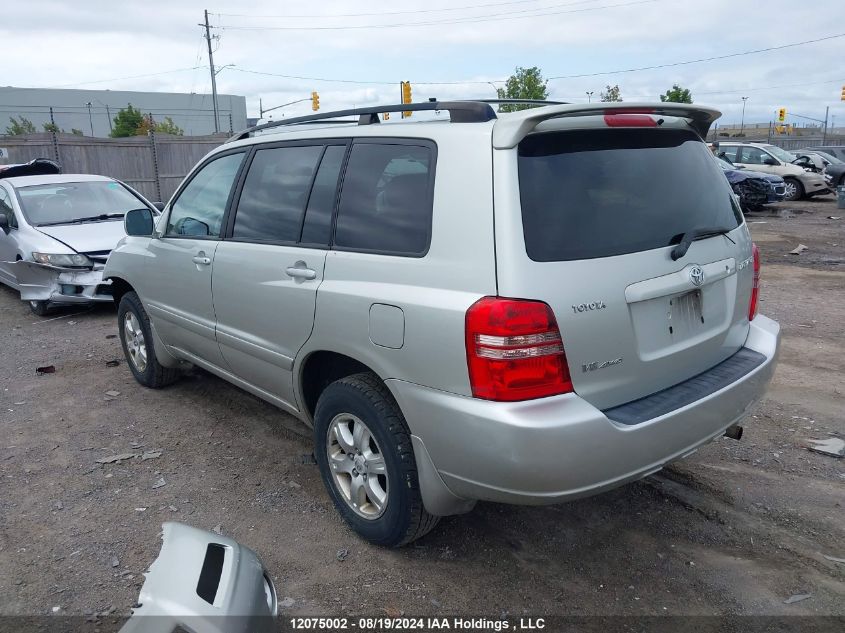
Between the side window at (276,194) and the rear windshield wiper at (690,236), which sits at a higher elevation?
the side window at (276,194)

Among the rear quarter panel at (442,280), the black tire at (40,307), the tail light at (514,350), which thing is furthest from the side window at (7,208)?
the tail light at (514,350)

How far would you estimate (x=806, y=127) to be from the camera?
103 meters

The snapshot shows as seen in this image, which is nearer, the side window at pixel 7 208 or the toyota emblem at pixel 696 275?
the toyota emblem at pixel 696 275

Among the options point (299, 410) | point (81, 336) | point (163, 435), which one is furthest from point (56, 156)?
point (299, 410)

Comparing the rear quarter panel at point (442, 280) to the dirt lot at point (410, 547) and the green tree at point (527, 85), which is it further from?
the green tree at point (527, 85)

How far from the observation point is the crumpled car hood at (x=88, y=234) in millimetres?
7922

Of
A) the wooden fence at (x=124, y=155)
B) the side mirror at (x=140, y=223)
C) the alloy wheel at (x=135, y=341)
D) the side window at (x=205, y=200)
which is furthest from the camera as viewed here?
the wooden fence at (x=124, y=155)

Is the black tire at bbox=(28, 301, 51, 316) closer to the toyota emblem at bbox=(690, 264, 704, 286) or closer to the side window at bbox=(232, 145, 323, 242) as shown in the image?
the side window at bbox=(232, 145, 323, 242)

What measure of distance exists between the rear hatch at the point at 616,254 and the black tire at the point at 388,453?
2.61 ft

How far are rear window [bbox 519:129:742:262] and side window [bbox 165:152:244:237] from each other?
7.18 ft

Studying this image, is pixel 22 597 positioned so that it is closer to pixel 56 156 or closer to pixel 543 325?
pixel 543 325

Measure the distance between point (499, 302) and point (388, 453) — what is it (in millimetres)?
889

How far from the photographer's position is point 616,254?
2.63 m

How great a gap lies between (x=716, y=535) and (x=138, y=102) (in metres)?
76.8
